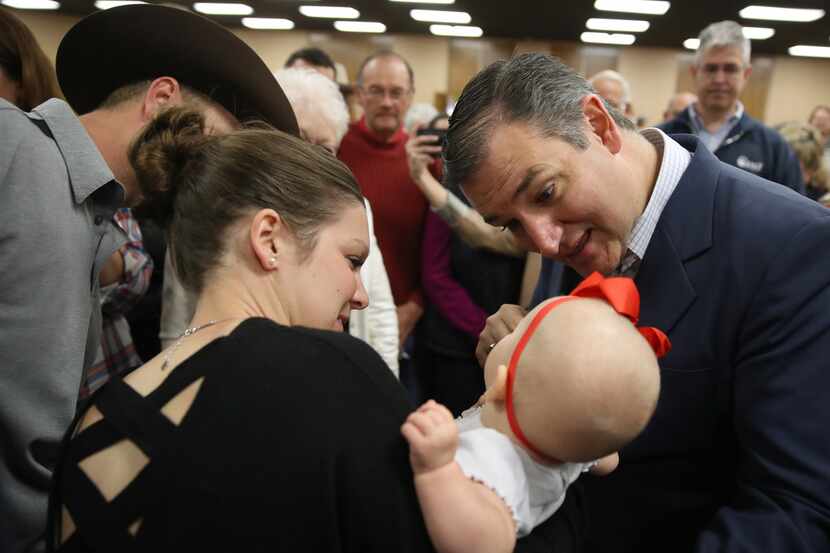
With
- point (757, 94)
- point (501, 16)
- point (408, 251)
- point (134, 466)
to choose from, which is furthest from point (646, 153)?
point (757, 94)

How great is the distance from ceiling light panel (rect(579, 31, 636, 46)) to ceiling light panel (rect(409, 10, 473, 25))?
2278 millimetres

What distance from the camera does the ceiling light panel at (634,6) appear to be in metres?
8.05

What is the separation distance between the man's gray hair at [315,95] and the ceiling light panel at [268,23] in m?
8.38

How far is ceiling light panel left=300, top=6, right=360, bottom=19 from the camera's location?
889 cm

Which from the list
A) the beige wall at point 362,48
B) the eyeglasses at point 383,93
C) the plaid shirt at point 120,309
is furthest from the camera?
the beige wall at point 362,48

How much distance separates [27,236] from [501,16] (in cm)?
909

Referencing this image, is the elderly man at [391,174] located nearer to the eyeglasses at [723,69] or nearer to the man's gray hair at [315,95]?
the man's gray hair at [315,95]

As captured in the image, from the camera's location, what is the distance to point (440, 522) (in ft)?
2.63


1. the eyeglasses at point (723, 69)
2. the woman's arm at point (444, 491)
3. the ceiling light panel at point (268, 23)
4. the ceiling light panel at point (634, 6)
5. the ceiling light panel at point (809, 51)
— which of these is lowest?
the woman's arm at point (444, 491)

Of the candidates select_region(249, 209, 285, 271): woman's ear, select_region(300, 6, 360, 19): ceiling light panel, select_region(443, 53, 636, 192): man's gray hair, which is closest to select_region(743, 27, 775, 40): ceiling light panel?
select_region(300, 6, 360, 19): ceiling light panel

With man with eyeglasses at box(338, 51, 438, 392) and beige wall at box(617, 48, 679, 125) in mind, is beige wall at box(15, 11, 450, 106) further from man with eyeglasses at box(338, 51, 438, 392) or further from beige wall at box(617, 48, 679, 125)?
man with eyeglasses at box(338, 51, 438, 392)

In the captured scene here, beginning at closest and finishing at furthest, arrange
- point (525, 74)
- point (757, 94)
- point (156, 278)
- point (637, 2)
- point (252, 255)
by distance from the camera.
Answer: point (252, 255) → point (525, 74) → point (156, 278) → point (637, 2) → point (757, 94)

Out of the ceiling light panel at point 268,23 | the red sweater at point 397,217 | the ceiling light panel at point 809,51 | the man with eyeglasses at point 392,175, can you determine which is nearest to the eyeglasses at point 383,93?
the man with eyeglasses at point 392,175

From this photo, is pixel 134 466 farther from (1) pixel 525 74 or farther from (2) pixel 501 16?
(2) pixel 501 16
